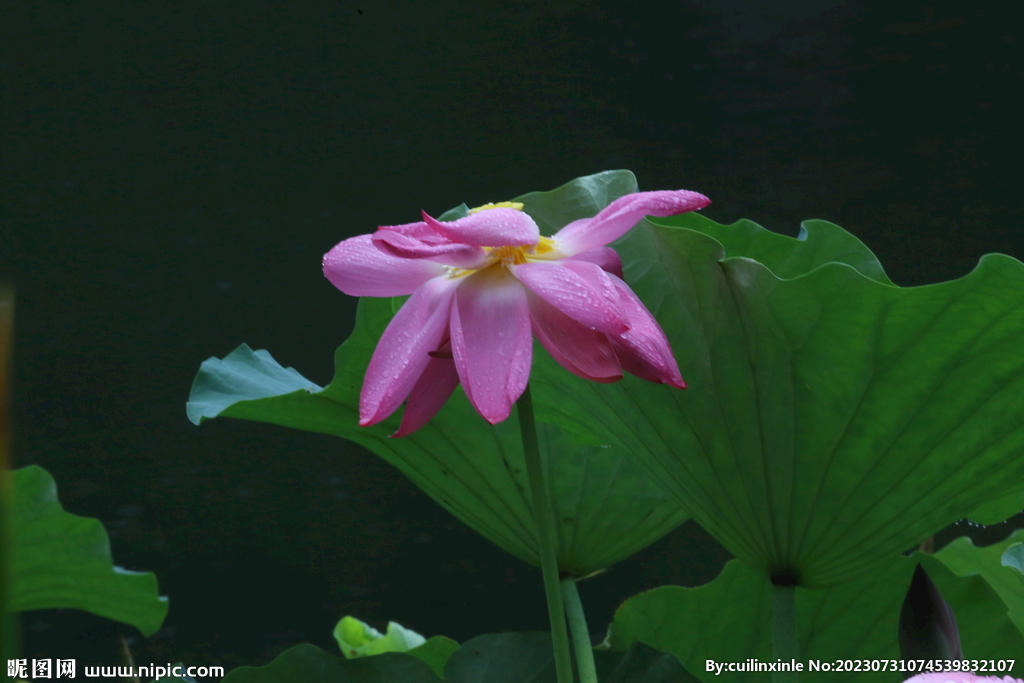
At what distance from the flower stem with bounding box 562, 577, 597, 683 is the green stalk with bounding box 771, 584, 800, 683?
50 mm

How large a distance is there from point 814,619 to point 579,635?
10 cm

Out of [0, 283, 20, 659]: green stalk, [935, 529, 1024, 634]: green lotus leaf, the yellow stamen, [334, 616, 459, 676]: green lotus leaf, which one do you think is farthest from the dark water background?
[0, 283, 20, 659]: green stalk

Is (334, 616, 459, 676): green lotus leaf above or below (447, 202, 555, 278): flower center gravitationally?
below

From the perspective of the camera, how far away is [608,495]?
28 cm

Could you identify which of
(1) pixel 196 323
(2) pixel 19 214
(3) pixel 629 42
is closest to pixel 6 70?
(2) pixel 19 214

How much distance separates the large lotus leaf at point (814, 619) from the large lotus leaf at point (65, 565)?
175 millimetres

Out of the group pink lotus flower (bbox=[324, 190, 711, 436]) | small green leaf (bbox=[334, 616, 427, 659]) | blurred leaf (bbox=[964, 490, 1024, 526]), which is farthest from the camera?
small green leaf (bbox=[334, 616, 427, 659])

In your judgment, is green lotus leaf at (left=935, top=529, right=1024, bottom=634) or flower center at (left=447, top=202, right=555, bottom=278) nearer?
flower center at (left=447, top=202, right=555, bottom=278)

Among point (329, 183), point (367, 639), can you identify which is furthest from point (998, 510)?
point (329, 183)

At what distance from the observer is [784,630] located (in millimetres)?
240

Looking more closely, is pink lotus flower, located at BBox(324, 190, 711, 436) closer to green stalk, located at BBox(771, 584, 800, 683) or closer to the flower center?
the flower center

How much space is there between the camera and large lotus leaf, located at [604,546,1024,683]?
287 mm

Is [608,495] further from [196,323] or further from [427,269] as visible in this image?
[196,323]

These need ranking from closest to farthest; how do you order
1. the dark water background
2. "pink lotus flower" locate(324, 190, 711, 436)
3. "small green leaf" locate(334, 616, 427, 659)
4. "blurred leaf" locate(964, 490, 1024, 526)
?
"pink lotus flower" locate(324, 190, 711, 436)
"blurred leaf" locate(964, 490, 1024, 526)
"small green leaf" locate(334, 616, 427, 659)
the dark water background
